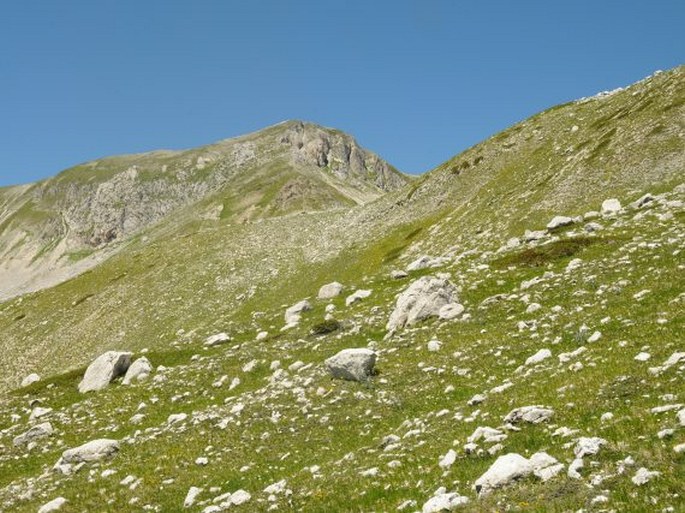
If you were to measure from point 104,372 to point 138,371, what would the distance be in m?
2.72

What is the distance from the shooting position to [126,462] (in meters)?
20.2

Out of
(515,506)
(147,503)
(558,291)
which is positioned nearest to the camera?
(515,506)

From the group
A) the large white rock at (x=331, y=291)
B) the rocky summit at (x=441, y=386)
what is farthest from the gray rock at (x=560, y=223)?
the large white rock at (x=331, y=291)

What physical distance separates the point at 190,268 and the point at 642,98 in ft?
194

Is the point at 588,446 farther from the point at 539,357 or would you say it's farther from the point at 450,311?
the point at 450,311

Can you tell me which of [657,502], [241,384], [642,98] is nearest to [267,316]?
[241,384]

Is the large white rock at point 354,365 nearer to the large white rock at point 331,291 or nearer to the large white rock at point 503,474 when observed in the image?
the large white rock at point 503,474

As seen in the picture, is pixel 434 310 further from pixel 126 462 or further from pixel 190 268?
pixel 190 268

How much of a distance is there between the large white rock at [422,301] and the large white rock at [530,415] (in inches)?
587

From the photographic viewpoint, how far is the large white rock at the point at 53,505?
1727 centimetres

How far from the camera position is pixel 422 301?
1161 inches

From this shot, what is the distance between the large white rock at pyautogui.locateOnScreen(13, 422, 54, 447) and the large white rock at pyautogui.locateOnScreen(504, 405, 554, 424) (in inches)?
822

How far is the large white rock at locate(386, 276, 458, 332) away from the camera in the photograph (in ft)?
96.2

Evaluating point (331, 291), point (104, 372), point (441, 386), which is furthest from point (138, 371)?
point (441, 386)
